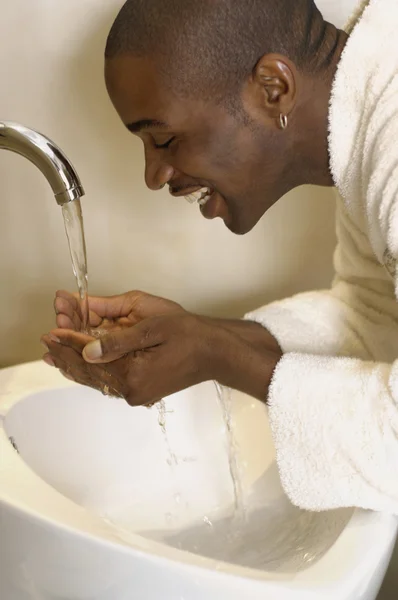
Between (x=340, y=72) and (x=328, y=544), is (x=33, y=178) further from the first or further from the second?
(x=328, y=544)

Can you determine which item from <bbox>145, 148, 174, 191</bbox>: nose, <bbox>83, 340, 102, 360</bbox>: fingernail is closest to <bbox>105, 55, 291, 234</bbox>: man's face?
<bbox>145, 148, 174, 191</bbox>: nose

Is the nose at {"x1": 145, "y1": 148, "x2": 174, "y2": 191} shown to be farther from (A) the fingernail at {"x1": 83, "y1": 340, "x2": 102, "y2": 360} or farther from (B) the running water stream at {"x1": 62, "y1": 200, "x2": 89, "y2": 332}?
(A) the fingernail at {"x1": 83, "y1": 340, "x2": 102, "y2": 360}

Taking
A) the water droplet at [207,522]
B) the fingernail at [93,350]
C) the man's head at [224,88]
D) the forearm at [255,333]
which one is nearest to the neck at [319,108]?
the man's head at [224,88]

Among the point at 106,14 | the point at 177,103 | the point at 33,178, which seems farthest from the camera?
the point at 33,178

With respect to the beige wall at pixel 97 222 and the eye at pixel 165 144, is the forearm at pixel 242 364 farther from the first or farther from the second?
the beige wall at pixel 97 222

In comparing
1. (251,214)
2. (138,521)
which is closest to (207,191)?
(251,214)

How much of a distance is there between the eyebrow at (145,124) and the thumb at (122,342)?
8.1 inches

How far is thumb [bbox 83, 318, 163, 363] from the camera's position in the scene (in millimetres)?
705

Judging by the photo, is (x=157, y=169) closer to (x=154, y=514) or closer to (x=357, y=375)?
(x=357, y=375)

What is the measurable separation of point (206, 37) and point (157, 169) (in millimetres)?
161

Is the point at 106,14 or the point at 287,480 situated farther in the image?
the point at 106,14

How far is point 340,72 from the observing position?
2.64 feet

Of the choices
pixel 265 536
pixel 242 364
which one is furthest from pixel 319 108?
pixel 265 536

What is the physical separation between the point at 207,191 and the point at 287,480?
0.34 meters
